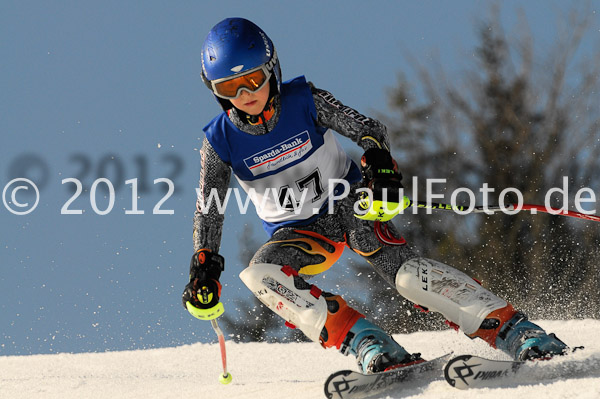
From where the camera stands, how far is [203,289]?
13.6ft

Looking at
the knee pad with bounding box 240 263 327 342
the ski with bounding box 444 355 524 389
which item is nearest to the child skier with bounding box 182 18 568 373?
the knee pad with bounding box 240 263 327 342

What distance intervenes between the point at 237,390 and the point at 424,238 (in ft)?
42.1

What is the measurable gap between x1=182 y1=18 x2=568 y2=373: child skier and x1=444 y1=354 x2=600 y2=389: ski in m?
0.10

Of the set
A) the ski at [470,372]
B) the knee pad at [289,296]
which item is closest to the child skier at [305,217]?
the knee pad at [289,296]

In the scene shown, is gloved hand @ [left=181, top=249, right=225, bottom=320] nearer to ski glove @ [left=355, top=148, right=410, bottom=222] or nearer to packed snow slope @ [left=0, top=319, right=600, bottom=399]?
packed snow slope @ [left=0, top=319, right=600, bottom=399]

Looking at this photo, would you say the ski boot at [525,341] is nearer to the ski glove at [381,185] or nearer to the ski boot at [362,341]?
the ski boot at [362,341]

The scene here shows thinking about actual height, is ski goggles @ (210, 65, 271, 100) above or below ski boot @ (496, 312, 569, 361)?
above

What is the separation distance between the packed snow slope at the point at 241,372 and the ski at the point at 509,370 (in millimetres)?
11

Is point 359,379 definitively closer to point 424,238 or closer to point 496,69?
point 424,238

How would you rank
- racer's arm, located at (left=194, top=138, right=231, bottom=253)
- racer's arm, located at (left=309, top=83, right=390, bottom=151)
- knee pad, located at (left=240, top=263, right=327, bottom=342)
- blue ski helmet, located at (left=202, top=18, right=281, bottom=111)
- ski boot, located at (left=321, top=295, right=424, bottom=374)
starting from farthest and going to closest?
1. racer's arm, located at (left=194, top=138, right=231, bottom=253)
2. racer's arm, located at (left=309, top=83, right=390, bottom=151)
3. blue ski helmet, located at (left=202, top=18, right=281, bottom=111)
4. knee pad, located at (left=240, top=263, right=327, bottom=342)
5. ski boot, located at (left=321, top=295, right=424, bottom=374)

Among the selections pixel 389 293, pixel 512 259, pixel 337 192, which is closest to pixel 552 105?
pixel 512 259

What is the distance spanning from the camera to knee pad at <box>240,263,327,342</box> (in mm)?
4020

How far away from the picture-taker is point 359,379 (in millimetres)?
3771

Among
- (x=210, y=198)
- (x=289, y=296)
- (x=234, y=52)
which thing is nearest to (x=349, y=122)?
(x=234, y=52)
